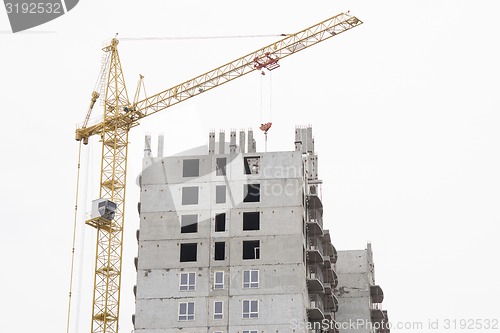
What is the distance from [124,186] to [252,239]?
26.0 m

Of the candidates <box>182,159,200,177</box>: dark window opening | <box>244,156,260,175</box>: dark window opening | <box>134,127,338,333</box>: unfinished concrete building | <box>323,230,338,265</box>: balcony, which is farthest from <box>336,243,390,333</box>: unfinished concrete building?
<box>182,159,200,177</box>: dark window opening

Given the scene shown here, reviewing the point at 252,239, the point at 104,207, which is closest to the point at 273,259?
the point at 252,239

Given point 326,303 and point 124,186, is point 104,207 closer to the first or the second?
point 124,186

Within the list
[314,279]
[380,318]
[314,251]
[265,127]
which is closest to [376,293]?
[380,318]

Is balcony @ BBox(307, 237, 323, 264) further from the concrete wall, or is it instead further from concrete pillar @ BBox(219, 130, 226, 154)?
concrete pillar @ BBox(219, 130, 226, 154)

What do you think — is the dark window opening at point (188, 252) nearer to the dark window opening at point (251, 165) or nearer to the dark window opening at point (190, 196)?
the dark window opening at point (190, 196)

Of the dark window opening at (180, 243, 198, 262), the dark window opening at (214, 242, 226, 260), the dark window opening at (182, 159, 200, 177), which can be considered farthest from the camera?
the dark window opening at (182, 159, 200, 177)

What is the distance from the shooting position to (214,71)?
160 meters

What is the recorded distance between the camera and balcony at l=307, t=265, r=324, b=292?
138 m

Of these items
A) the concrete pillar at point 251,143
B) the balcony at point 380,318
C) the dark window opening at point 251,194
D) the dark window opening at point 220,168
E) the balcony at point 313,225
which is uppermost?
the concrete pillar at point 251,143

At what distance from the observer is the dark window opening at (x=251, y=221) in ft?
449

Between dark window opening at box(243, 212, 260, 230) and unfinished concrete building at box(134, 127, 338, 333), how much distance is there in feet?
0.40

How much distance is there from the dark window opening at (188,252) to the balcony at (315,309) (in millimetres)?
15309

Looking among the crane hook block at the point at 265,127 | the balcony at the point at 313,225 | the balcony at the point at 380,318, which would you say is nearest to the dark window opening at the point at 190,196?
the balcony at the point at 313,225
